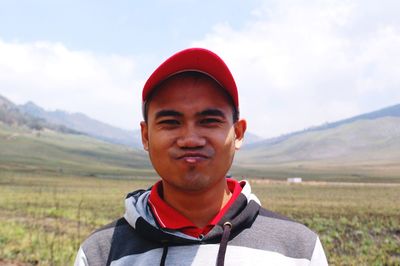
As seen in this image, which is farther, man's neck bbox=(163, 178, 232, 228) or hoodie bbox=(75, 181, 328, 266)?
man's neck bbox=(163, 178, 232, 228)

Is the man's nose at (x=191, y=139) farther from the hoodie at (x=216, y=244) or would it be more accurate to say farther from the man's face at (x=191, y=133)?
the hoodie at (x=216, y=244)

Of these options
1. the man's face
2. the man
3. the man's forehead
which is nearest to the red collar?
the man

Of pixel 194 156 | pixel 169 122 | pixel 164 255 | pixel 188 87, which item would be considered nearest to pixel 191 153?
pixel 194 156

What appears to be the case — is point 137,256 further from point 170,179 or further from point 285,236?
point 285,236

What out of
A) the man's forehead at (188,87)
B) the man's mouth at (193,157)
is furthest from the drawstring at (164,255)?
the man's forehead at (188,87)

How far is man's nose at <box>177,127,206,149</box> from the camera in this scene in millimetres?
1965

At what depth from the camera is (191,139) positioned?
77.3 inches

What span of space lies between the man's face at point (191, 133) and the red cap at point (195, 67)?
4 centimetres

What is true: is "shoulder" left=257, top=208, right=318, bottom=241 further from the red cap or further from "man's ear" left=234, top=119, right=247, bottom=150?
the red cap

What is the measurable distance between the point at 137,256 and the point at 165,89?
0.72 meters

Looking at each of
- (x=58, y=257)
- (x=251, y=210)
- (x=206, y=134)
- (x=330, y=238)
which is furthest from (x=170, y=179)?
(x=330, y=238)

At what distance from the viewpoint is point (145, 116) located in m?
2.19

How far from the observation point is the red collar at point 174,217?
205 centimetres

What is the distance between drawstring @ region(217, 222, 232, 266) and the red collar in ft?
0.28
